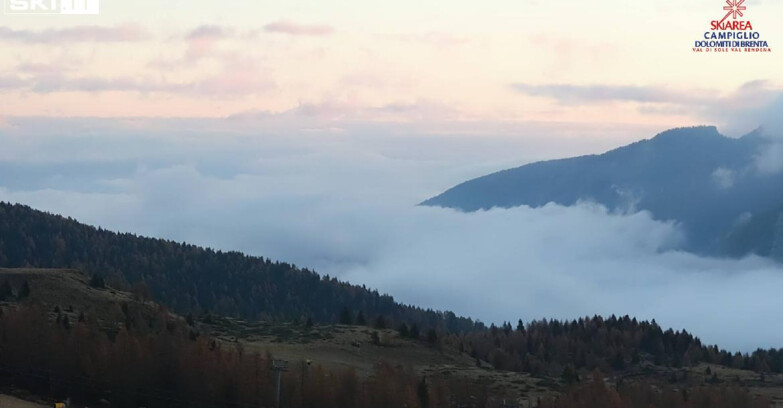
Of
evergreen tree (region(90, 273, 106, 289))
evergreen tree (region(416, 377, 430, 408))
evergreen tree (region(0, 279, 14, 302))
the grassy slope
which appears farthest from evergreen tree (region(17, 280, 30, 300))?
evergreen tree (region(416, 377, 430, 408))

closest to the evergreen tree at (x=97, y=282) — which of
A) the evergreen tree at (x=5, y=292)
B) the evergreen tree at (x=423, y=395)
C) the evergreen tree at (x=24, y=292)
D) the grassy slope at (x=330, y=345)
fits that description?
the grassy slope at (x=330, y=345)

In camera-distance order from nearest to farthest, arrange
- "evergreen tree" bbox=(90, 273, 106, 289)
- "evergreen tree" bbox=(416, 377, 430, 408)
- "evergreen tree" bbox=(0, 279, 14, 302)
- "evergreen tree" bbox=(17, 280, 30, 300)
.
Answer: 1. "evergreen tree" bbox=(416, 377, 430, 408)
2. "evergreen tree" bbox=(0, 279, 14, 302)
3. "evergreen tree" bbox=(17, 280, 30, 300)
4. "evergreen tree" bbox=(90, 273, 106, 289)

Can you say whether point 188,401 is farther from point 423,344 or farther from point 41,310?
point 423,344

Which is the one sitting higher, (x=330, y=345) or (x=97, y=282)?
(x=97, y=282)

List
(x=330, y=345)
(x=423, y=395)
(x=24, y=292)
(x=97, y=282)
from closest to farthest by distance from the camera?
(x=423, y=395), (x=24, y=292), (x=330, y=345), (x=97, y=282)

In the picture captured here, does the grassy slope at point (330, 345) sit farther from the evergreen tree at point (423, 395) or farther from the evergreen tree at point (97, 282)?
the evergreen tree at point (423, 395)

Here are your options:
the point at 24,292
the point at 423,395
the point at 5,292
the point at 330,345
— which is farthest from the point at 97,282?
the point at 423,395

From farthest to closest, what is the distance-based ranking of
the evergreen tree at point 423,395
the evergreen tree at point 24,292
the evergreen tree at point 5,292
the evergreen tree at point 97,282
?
1. the evergreen tree at point 97,282
2. the evergreen tree at point 24,292
3. the evergreen tree at point 5,292
4. the evergreen tree at point 423,395

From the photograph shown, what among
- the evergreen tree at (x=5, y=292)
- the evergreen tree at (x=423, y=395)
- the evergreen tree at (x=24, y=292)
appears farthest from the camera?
the evergreen tree at (x=24, y=292)

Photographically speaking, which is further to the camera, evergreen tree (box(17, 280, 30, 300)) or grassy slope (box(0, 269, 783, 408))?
evergreen tree (box(17, 280, 30, 300))

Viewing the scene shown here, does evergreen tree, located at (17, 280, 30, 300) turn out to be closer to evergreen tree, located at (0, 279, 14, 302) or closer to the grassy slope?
the grassy slope

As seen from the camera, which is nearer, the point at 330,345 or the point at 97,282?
the point at 330,345

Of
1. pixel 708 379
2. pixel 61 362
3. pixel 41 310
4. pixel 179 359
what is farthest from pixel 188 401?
pixel 708 379

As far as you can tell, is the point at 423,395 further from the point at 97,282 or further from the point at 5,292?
the point at 97,282
